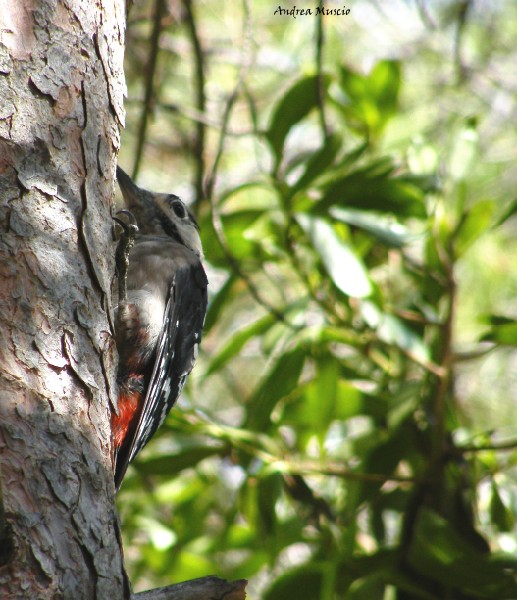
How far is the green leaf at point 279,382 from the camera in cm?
310

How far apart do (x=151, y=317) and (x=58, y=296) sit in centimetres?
100

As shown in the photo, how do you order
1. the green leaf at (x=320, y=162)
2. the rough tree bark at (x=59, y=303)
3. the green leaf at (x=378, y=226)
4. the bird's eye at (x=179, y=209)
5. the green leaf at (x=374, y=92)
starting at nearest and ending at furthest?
the rough tree bark at (x=59, y=303)
the green leaf at (x=378, y=226)
the green leaf at (x=320, y=162)
the green leaf at (x=374, y=92)
the bird's eye at (x=179, y=209)

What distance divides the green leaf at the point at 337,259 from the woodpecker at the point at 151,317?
571 mm

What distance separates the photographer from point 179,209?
12.1ft

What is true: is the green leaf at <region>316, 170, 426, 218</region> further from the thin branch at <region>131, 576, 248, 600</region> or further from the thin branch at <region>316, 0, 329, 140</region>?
the thin branch at <region>131, 576, 248, 600</region>

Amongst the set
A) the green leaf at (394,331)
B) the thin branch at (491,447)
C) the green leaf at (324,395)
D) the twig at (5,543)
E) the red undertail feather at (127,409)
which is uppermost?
the green leaf at (394,331)

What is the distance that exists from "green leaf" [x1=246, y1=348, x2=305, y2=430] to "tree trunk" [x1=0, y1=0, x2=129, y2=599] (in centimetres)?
96

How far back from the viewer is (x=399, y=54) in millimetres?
6078

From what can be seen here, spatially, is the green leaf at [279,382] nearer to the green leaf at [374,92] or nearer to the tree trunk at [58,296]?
the tree trunk at [58,296]

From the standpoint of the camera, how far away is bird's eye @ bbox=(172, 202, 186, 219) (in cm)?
367

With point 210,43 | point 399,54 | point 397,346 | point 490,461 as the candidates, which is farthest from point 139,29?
point 490,461

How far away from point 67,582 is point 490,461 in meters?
2.09

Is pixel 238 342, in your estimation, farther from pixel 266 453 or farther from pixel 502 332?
pixel 502 332

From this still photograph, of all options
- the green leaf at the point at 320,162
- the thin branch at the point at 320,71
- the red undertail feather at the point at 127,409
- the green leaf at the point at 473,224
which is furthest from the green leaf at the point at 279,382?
the thin branch at the point at 320,71
